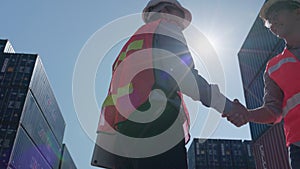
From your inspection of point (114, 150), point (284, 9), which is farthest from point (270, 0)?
point (114, 150)

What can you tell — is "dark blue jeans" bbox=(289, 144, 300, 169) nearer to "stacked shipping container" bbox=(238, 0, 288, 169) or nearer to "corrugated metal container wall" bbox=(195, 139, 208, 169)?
"stacked shipping container" bbox=(238, 0, 288, 169)

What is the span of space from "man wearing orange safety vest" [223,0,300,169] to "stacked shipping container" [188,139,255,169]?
52829mm

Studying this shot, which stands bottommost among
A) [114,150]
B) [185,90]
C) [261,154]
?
[114,150]

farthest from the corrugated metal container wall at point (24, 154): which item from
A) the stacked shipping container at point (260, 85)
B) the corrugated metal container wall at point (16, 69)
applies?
the stacked shipping container at point (260, 85)

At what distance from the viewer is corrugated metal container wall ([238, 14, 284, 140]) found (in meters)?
31.0

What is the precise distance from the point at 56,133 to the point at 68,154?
891 inches

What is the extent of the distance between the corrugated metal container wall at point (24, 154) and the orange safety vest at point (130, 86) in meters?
42.1

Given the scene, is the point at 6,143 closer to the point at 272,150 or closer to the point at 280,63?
the point at 272,150

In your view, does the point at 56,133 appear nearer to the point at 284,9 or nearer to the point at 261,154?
the point at 261,154

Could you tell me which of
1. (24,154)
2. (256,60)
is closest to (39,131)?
(24,154)

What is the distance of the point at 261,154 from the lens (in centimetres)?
3106

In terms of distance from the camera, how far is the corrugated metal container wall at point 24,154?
4084 centimetres

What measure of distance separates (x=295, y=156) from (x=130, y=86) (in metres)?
1.19

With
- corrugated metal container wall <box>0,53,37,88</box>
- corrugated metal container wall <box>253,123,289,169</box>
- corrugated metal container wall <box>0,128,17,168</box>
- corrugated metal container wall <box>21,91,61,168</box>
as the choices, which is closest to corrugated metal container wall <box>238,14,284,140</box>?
corrugated metal container wall <box>253,123,289,169</box>
